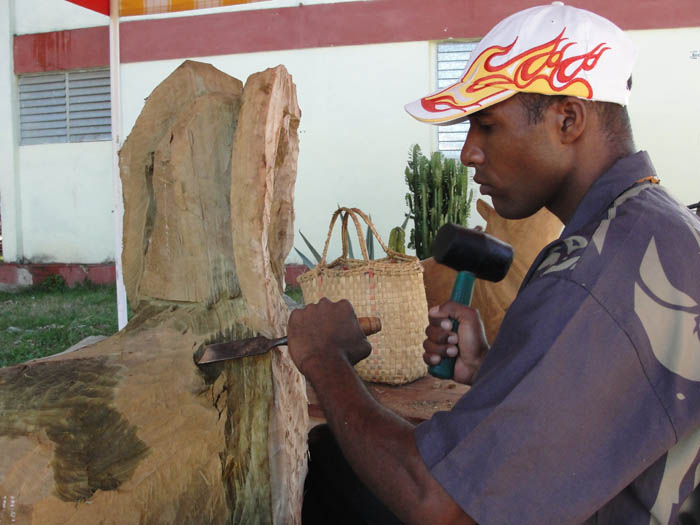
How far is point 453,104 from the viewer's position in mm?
1113

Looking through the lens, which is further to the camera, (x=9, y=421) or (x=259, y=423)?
(x=259, y=423)

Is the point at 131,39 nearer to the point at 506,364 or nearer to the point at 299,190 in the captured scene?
the point at 299,190

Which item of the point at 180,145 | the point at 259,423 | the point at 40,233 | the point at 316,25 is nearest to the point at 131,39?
the point at 316,25

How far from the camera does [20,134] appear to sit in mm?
6941

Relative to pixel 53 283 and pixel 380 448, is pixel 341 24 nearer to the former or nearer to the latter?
pixel 53 283

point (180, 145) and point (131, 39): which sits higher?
point (131, 39)

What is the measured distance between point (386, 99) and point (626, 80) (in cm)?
469

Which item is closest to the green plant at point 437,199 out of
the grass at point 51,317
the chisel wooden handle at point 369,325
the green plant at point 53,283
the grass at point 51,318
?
the grass at point 51,317

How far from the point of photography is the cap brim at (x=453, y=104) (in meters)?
1.07

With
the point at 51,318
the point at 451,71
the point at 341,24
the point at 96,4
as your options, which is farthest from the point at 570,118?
the point at 51,318

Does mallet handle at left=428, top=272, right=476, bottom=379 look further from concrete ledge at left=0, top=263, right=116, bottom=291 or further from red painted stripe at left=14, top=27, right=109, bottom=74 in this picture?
red painted stripe at left=14, top=27, right=109, bottom=74

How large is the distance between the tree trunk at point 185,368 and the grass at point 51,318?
292 centimetres

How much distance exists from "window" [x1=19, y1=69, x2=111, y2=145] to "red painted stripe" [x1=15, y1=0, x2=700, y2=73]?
24.6 inches

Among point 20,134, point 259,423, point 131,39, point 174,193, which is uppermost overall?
point 131,39
